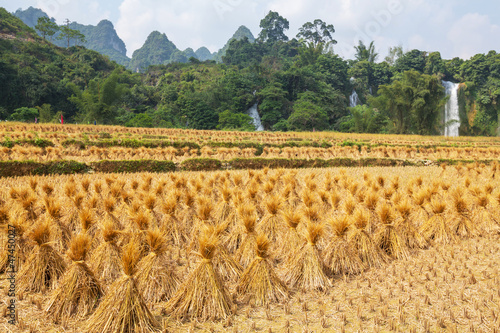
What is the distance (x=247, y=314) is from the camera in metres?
2.83

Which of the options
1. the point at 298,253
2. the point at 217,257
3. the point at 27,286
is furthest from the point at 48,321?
the point at 298,253

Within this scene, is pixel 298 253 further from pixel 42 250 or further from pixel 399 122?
pixel 399 122

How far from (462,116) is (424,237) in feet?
159

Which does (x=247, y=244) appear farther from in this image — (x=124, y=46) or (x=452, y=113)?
(x=124, y=46)

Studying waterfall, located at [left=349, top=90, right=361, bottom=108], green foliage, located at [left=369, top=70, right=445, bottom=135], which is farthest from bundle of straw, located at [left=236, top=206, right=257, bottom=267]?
waterfall, located at [left=349, top=90, right=361, bottom=108]

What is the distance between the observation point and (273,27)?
76.5 metres

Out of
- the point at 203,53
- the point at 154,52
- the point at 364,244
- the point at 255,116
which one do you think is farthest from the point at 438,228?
the point at 203,53

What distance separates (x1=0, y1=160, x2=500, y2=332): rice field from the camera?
105 inches

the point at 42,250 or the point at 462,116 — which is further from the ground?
the point at 462,116

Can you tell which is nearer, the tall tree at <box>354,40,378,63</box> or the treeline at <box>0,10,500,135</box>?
the treeline at <box>0,10,500,135</box>

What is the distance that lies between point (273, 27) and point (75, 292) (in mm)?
81224

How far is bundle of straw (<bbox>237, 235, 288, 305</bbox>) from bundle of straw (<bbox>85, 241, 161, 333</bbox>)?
911mm

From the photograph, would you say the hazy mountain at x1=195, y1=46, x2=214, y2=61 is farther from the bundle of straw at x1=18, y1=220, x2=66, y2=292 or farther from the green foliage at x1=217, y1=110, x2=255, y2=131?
the bundle of straw at x1=18, y1=220, x2=66, y2=292

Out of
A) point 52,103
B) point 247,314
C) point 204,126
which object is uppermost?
point 52,103
